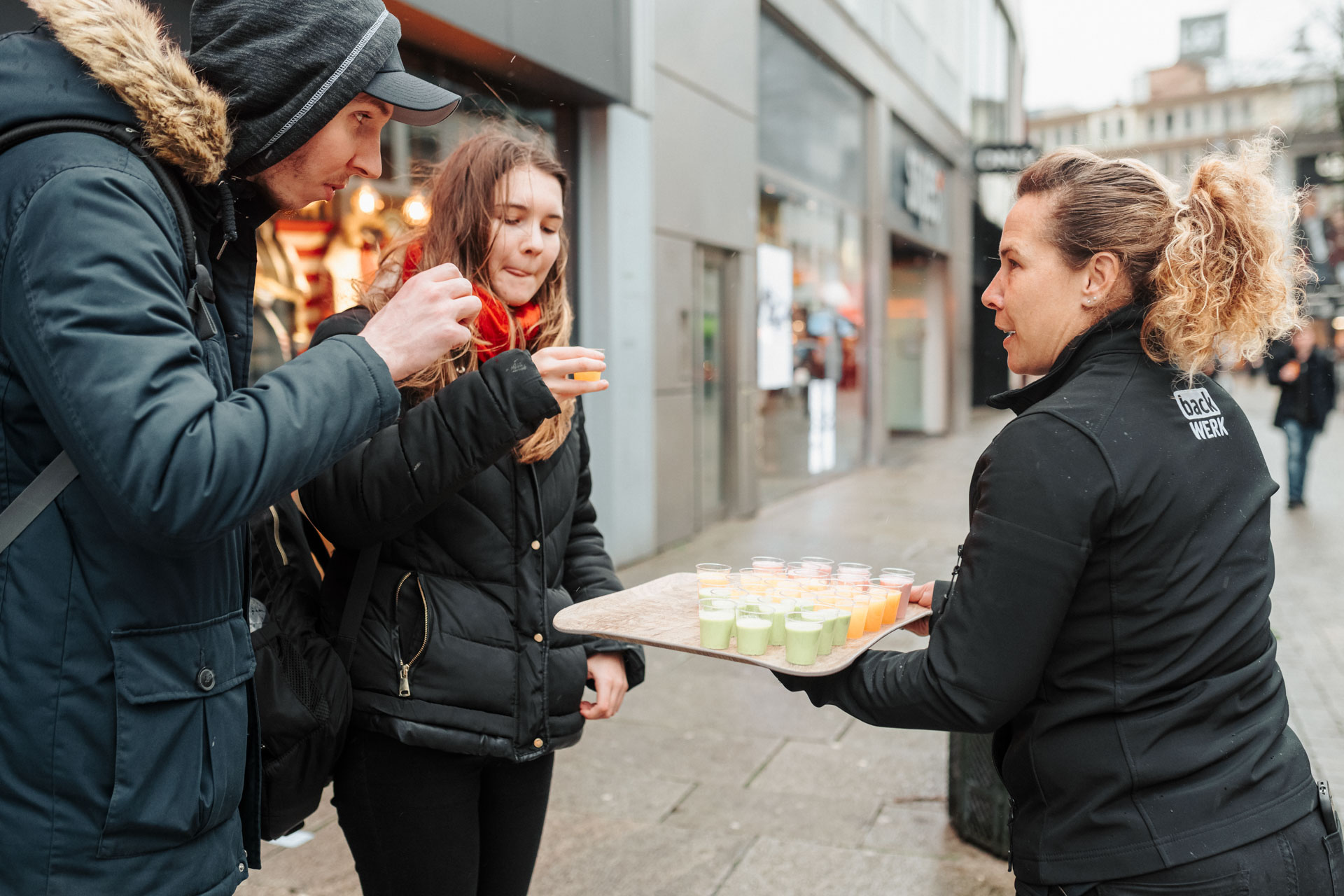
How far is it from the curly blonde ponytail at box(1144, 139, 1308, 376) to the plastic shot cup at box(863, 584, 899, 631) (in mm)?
683

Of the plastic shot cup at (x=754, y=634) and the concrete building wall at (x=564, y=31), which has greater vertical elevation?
the concrete building wall at (x=564, y=31)

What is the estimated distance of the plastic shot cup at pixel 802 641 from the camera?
1.82 meters

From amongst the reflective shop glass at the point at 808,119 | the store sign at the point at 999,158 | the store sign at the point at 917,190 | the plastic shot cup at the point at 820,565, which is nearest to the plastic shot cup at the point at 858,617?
the plastic shot cup at the point at 820,565

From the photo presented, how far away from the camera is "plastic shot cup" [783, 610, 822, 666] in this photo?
1821 millimetres

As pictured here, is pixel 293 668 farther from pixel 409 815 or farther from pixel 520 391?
pixel 520 391

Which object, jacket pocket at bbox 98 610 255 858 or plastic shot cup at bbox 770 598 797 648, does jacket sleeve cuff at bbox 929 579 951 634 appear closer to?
plastic shot cup at bbox 770 598 797 648

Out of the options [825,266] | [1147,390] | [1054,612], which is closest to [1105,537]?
[1054,612]

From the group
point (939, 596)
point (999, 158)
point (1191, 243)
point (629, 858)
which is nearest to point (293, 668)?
point (939, 596)

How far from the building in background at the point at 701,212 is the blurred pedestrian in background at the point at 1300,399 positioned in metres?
5.11

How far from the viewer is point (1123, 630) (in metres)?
1.59

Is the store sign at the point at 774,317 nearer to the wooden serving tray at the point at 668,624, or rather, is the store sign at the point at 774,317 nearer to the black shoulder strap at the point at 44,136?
the wooden serving tray at the point at 668,624

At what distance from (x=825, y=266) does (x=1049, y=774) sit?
12.0 meters

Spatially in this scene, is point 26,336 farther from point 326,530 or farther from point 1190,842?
point 1190,842

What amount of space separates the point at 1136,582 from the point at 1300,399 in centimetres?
1194
